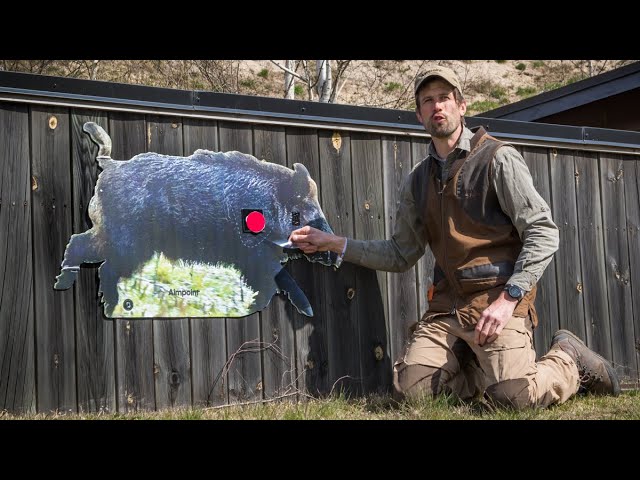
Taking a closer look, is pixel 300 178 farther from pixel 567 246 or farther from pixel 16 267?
pixel 567 246

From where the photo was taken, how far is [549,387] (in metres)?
4.07

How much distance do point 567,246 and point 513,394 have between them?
5.68ft

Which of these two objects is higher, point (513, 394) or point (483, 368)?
point (483, 368)

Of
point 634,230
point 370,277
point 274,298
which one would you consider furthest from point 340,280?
point 634,230

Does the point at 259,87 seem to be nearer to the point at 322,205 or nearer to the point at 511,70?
the point at 511,70

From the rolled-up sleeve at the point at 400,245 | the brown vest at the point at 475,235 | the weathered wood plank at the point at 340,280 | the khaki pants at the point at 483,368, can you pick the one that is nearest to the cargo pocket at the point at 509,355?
the khaki pants at the point at 483,368

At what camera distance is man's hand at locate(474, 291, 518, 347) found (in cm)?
391

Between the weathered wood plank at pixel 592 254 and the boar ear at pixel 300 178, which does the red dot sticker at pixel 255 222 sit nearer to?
the boar ear at pixel 300 178

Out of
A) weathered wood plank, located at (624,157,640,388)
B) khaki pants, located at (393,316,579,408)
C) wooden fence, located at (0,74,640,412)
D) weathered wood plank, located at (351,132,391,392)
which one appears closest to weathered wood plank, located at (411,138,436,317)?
wooden fence, located at (0,74,640,412)

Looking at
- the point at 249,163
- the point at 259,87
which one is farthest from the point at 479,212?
the point at 259,87

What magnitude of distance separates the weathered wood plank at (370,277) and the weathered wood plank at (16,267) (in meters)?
1.83

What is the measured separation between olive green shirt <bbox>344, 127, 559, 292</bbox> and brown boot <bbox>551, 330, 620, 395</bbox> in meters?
0.77

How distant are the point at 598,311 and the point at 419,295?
1401mm

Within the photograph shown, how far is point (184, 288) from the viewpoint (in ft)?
13.5
